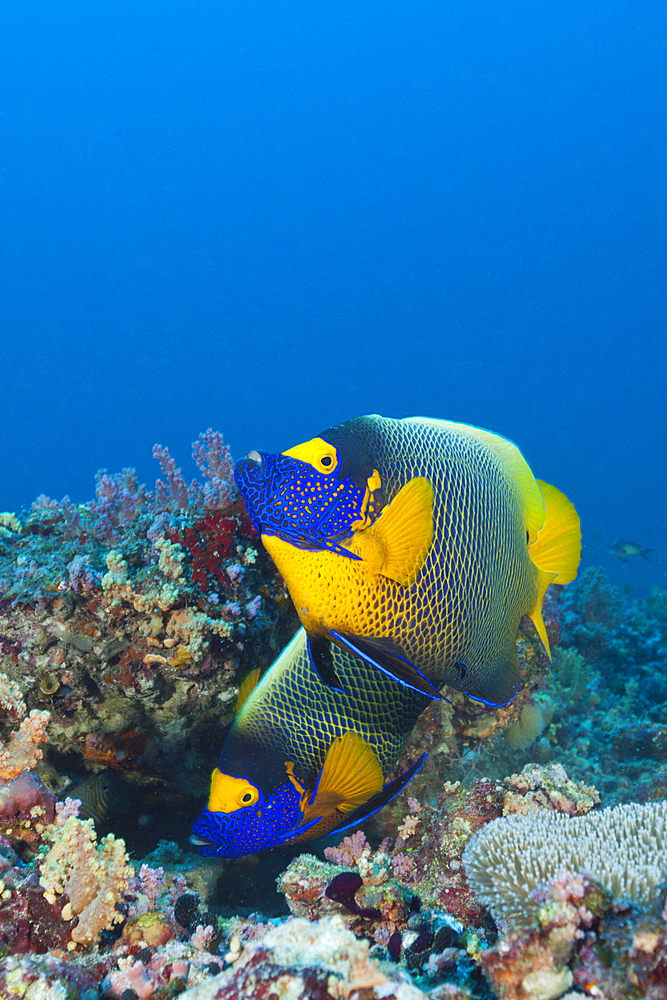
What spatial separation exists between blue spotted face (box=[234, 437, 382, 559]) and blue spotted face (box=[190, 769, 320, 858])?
3.20 ft

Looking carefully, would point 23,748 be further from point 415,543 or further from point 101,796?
point 415,543

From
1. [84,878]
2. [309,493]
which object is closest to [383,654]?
[309,493]

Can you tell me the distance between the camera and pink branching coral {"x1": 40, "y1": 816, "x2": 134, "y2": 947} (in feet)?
4.97

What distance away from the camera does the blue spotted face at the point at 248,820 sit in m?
1.74

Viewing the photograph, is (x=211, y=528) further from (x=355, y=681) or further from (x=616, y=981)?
(x=616, y=981)

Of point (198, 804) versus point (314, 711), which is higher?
point (314, 711)

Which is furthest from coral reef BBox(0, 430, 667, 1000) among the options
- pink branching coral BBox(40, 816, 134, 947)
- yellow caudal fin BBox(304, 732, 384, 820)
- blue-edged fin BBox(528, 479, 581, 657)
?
blue-edged fin BBox(528, 479, 581, 657)

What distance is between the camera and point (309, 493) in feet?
4.09

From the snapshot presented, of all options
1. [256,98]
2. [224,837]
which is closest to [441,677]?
[224,837]

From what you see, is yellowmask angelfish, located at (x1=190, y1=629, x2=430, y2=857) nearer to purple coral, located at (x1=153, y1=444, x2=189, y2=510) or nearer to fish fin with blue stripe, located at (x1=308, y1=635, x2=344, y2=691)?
fish fin with blue stripe, located at (x1=308, y1=635, x2=344, y2=691)

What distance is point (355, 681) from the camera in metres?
1.90

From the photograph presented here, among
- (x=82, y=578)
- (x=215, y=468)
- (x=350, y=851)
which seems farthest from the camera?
(x=215, y=468)

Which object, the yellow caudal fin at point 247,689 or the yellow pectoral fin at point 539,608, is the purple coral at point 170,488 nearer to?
the yellow caudal fin at point 247,689

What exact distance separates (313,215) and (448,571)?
163382 mm
